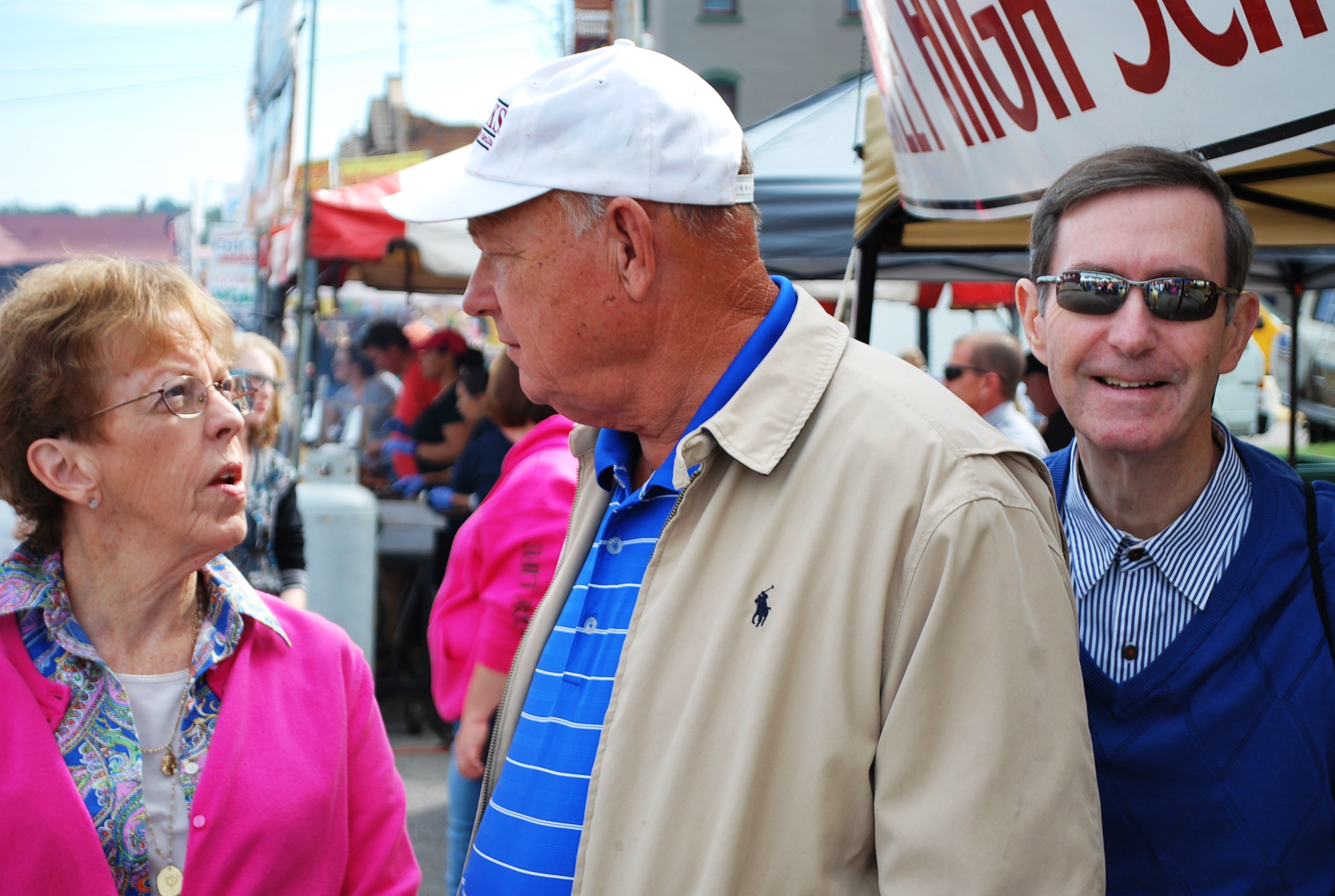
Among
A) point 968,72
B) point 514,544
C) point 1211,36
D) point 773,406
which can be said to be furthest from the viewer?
point 514,544

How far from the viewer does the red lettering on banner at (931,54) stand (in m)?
2.53

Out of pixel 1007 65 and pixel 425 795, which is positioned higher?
pixel 1007 65

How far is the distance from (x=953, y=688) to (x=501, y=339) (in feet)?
2.58

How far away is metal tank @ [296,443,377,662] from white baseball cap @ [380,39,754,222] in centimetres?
466

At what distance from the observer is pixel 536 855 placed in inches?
57.4

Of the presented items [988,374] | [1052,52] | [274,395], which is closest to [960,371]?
[988,374]

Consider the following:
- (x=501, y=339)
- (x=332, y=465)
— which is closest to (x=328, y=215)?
(x=332, y=465)

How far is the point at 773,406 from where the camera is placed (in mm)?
1384

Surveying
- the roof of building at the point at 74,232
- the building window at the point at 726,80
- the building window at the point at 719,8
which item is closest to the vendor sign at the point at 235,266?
the roof of building at the point at 74,232

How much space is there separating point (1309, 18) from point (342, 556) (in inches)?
207

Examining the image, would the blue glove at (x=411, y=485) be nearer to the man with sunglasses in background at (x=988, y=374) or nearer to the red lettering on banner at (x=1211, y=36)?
the man with sunglasses in background at (x=988, y=374)

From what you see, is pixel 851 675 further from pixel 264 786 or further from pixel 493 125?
pixel 264 786

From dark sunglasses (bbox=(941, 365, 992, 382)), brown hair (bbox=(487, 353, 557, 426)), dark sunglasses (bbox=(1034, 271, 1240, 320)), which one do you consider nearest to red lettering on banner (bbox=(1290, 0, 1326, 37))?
dark sunglasses (bbox=(1034, 271, 1240, 320))

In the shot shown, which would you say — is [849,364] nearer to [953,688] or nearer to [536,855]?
[953,688]
